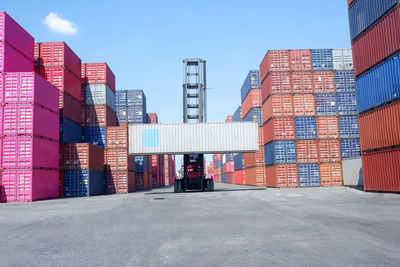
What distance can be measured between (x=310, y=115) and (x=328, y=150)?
3.55 m

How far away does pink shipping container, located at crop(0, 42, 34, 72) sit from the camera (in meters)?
22.6

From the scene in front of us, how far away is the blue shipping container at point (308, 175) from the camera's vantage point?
31027mm

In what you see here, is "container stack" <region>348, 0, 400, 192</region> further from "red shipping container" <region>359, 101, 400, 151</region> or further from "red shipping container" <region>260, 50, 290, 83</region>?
"red shipping container" <region>260, 50, 290, 83</region>

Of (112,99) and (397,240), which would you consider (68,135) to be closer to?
(112,99)

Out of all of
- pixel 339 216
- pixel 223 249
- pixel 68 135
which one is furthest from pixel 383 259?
pixel 68 135

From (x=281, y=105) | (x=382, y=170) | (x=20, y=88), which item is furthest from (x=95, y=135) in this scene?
(x=382, y=170)

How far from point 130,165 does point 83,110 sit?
704cm

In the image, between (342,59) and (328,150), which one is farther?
(342,59)

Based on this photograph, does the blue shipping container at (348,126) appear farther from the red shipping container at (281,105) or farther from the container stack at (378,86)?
the container stack at (378,86)

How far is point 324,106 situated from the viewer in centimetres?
3177

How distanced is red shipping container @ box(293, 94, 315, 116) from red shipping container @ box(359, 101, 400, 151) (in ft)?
33.5

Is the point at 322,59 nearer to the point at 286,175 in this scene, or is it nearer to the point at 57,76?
the point at 286,175

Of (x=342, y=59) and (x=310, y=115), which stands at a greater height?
(x=342, y=59)

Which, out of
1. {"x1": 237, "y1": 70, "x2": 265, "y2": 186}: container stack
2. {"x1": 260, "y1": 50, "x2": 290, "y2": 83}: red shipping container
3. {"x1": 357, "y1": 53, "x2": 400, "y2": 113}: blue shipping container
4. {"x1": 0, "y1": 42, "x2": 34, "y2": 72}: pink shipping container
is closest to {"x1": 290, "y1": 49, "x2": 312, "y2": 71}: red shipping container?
{"x1": 260, "y1": 50, "x2": 290, "y2": 83}: red shipping container
